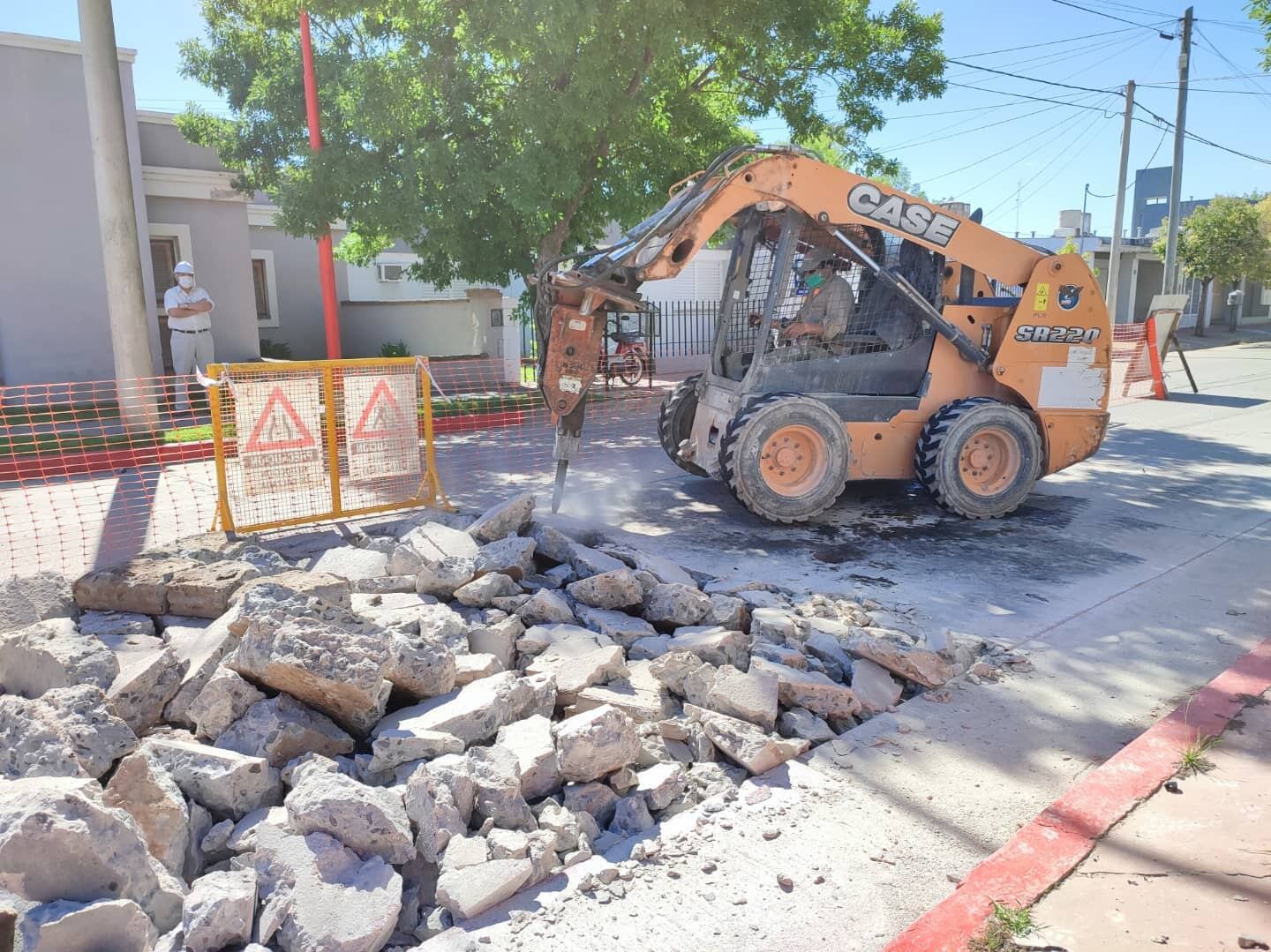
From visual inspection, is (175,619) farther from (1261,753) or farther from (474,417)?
(474,417)

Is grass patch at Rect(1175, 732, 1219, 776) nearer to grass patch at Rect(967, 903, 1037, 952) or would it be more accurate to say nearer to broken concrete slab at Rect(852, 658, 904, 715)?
broken concrete slab at Rect(852, 658, 904, 715)

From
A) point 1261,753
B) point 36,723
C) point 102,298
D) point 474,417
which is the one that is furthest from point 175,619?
point 102,298

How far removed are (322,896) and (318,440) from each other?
16.4ft

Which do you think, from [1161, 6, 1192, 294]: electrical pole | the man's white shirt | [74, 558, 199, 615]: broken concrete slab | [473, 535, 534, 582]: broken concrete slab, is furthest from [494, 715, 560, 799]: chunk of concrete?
[1161, 6, 1192, 294]: electrical pole

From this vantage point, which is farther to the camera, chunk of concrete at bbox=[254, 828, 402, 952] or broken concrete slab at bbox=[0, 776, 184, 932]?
chunk of concrete at bbox=[254, 828, 402, 952]

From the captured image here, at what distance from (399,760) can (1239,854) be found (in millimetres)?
3134

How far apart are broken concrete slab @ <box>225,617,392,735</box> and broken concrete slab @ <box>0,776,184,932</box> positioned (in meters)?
0.90

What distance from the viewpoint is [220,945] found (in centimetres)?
277

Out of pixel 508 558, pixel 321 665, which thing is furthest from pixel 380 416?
pixel 321 665

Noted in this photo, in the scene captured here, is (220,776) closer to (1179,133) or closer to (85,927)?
(85,927)

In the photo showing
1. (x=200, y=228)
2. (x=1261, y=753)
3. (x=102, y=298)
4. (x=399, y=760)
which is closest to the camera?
(x=399, y=760)

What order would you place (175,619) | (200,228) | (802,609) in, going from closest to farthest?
(175,619) < (802,609) < (200,228)

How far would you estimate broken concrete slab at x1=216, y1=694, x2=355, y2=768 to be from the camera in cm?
366

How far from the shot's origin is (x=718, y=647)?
473 centimetres
